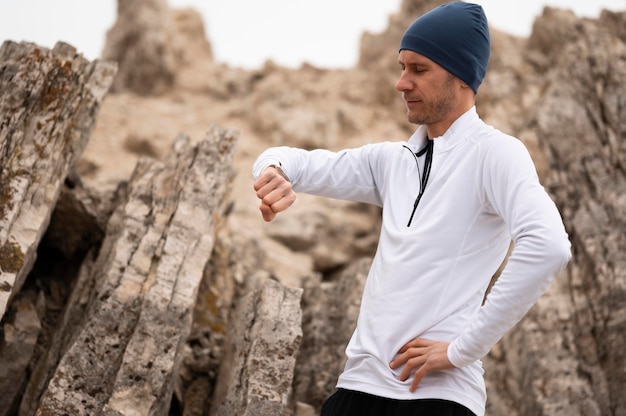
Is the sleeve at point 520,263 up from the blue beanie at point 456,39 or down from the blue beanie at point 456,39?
down

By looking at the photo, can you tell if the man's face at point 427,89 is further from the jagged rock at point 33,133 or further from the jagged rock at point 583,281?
the jagged rock at point 583,281

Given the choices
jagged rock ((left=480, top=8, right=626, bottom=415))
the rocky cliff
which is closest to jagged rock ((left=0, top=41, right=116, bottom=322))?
the rocky cliff

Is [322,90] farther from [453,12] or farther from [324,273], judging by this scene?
[453,12]

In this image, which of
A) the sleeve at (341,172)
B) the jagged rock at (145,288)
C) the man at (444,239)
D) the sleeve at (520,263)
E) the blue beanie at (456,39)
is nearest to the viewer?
the sleeve at (520,263)

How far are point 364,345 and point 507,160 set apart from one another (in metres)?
1.52

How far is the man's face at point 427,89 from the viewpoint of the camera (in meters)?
4.66

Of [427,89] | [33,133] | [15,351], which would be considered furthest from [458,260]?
[15,351]

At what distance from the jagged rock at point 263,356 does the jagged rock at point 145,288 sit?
701mm

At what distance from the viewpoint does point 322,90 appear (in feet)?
73.2

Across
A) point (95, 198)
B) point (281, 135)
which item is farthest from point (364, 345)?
point (281, 135)

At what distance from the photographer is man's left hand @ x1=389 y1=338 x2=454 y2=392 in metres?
4.12

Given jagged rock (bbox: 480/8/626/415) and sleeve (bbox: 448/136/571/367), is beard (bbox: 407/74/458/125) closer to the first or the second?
sleeve (bbox: 448/136/571/367)

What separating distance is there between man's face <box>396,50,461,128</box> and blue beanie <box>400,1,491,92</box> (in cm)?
5

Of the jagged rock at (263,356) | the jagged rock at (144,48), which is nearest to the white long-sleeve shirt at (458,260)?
the jagged rock at (263,356)
